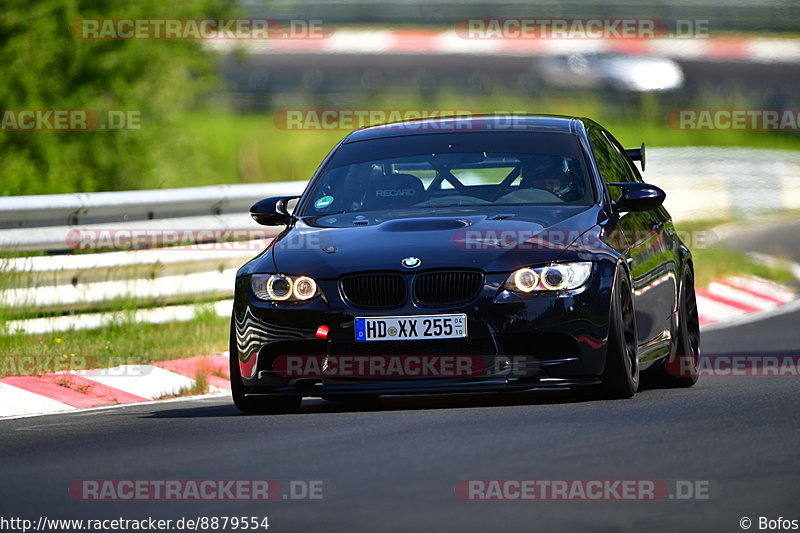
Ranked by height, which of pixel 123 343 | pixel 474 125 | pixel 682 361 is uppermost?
pixel 474 125

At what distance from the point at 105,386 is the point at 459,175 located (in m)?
2.85

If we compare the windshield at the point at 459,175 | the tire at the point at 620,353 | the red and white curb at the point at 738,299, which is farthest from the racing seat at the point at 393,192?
the red and white curb at the point at 738,299

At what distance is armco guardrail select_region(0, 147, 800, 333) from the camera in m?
12.1

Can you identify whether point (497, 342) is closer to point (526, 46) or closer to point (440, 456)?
point (440, 456)

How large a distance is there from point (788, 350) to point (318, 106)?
23350 millimetres

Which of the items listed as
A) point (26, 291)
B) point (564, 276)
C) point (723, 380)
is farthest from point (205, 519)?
point (26, 291)

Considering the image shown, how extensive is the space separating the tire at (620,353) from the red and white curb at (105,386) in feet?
10.7

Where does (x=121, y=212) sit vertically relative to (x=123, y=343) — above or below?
above

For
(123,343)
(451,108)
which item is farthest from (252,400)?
(451,108)

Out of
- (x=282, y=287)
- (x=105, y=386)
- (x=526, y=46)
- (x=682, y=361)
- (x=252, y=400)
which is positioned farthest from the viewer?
(x=526, y=46)

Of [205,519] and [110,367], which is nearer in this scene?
[205,519]

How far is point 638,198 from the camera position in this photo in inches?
356

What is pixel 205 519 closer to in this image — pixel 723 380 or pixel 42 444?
pixel 42 444

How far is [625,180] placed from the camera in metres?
10.4
